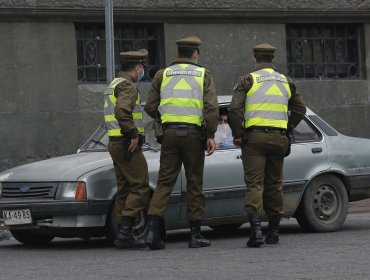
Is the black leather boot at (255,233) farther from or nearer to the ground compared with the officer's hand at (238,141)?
nearer to the ground

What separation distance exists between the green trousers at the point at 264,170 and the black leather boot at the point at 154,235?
2.78ft

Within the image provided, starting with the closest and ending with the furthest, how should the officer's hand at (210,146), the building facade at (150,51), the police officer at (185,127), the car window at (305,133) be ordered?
the officer's hand at (210,146) → the police officer at (185,127) → the car window at (305,133) → the building facade at (150,51)

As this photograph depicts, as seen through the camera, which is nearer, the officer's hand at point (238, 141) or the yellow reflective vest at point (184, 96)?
the yellow reflective vest at point (184, 96)

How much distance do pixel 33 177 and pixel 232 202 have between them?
6.53ft

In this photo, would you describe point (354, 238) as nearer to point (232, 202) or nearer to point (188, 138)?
point (232, 202)

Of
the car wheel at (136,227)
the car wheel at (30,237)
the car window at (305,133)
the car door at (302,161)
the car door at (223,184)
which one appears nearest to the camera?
the car wheel at (136,227)

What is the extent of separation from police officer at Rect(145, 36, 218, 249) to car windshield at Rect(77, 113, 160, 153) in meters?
0.77

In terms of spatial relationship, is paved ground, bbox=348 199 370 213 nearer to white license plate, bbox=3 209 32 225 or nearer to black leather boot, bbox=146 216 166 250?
black leather boot, bbox=146 216 166 250

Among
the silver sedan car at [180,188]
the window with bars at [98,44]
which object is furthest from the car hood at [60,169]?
the window with bars at [98,44]

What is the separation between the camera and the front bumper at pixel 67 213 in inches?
403

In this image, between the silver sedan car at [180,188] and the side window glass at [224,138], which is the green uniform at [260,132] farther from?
the side window glass at [224,138]

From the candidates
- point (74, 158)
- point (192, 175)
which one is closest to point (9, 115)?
point (74, 158)

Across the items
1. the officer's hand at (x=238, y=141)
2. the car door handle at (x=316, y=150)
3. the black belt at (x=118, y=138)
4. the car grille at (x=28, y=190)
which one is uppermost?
the black belt at (x=118, y=138)

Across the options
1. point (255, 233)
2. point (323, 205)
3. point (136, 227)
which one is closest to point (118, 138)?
point (136, 227)
